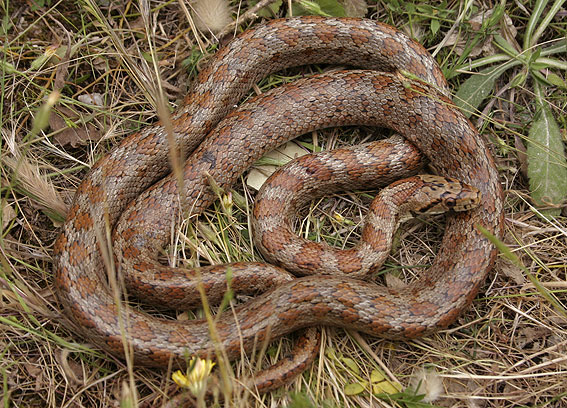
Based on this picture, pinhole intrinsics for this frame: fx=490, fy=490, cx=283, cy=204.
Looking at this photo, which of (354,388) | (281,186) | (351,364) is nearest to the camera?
(354,388)

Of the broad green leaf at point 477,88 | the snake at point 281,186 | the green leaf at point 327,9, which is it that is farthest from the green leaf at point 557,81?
the green leaf at point 327,9

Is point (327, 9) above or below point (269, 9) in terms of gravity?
below

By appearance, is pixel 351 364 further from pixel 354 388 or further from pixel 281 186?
pixel 281 186

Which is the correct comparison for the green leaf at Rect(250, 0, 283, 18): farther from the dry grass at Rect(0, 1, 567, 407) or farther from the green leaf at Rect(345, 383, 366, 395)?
the green leaf at Rect(345, 383, 366, 395)

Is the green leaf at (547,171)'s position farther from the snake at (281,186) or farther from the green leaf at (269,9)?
the green leaf at (269,9)

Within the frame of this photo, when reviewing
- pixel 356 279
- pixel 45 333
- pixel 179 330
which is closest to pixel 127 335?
pixel 179 330

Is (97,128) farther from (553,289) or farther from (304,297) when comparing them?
(553,289)

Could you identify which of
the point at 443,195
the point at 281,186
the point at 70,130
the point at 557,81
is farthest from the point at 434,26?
the point at 70,130

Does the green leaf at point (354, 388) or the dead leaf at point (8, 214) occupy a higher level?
the dead leaf at point (8, 214)
